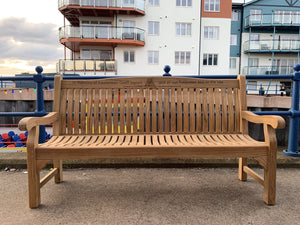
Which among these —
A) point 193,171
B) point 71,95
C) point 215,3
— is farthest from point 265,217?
point 215,3

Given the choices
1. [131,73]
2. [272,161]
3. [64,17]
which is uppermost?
[64,17]

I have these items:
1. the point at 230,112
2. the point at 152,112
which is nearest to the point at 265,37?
the point at 230,112

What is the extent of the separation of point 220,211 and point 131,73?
23071mm

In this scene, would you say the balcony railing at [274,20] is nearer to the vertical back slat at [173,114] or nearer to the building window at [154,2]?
the building window at [154,2]

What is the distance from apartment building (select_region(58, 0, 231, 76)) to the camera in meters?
23.6

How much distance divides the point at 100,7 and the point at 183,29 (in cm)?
818

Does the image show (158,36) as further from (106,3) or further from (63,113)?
(63,113)

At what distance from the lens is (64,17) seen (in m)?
25.6

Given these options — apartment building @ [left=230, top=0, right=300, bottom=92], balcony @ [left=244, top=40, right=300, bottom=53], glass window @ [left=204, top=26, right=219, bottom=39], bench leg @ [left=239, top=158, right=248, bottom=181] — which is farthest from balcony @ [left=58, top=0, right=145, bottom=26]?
bench leg @ [left=239, top=158, right=248, bottom=181]

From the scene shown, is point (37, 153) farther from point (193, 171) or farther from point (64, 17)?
point (64, 17)

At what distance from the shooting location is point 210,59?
25812 millimetres

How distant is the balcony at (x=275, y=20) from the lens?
2853 cm

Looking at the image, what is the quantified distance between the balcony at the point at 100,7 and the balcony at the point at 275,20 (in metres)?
13.5

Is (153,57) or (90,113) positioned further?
(153,57)
